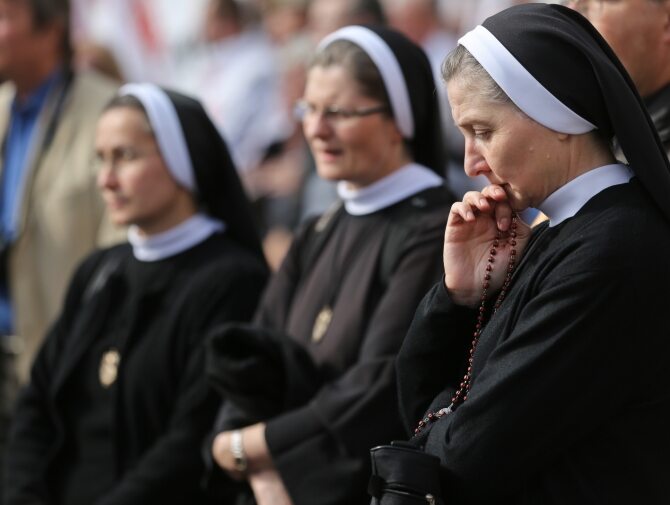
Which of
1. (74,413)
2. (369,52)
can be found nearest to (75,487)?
(74,413)

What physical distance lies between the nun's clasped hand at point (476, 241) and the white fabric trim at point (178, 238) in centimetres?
219

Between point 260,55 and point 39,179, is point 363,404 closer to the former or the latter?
point 39,179

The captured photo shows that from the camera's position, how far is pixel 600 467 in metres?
2.76

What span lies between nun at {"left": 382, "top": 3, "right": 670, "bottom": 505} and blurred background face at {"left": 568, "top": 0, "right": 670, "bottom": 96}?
38.4 inches

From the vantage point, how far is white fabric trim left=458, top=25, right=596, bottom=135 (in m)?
2.84

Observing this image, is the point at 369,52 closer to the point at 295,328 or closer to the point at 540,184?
the point at 295,328

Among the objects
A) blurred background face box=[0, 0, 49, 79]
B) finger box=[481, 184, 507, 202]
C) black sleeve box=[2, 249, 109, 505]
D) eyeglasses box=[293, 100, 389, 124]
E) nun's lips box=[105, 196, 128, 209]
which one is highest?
blurred background face box=[0, 0, 49, 79]

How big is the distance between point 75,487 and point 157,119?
56.2 inches

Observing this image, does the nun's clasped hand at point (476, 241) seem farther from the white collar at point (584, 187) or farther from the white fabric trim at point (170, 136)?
the white fabric trim at point (170, 136)

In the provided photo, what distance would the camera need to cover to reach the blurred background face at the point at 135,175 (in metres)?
5.05

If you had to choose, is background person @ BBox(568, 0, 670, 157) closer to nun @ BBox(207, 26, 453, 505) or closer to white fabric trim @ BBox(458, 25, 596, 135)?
nun @ BBox(207, 26, 453, 505)

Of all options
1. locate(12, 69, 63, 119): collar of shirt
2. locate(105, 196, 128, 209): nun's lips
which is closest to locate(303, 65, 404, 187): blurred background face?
locate(105, 196, 128, 209): nun's lips

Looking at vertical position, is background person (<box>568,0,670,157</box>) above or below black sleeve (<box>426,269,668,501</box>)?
above

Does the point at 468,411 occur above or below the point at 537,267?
below
